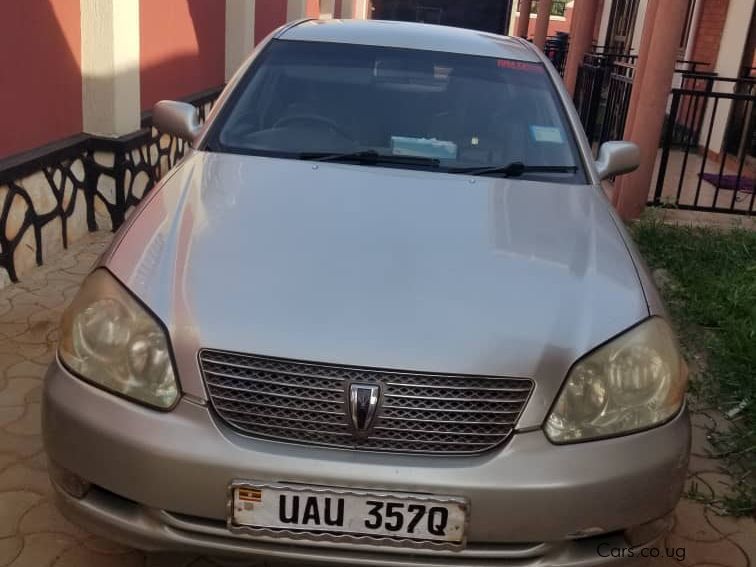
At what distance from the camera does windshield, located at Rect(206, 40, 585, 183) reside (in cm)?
310

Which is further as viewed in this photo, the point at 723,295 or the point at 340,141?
the point at 723,295

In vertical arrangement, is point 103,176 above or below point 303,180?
below

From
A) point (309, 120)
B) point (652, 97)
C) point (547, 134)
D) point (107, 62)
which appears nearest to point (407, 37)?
point (309, 120)

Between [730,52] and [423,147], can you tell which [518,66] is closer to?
[423,147]

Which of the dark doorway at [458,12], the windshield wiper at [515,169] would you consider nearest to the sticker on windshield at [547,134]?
the windshield wiper at [515,169]

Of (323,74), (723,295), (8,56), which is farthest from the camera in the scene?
(723,295)

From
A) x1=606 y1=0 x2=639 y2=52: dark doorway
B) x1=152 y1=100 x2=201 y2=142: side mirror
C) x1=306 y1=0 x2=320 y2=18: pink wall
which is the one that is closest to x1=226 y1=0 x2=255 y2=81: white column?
x1=306 y1=0 x2=320 y2=18: pink wall

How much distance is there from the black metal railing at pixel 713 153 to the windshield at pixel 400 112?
3341 millimetres

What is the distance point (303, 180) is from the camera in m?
2.81

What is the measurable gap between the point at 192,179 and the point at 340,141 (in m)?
0.62

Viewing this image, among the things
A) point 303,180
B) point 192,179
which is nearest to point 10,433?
point 192,179

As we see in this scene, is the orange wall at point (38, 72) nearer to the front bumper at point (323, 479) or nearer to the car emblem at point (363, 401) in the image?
the front bumper at point (323, 479)

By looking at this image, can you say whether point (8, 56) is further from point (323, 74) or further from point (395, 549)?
point (395, 549)

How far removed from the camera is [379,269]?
2.26 metres
